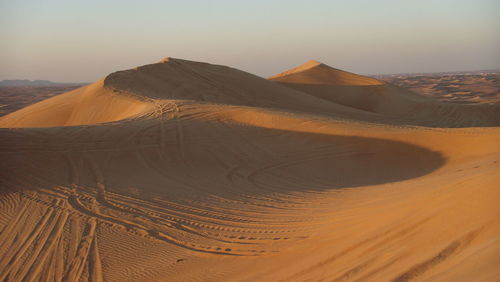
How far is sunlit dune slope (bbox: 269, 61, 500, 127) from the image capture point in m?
21.8

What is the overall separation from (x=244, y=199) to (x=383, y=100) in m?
20.8

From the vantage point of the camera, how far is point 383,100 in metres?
25.1

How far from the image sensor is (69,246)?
4.97m

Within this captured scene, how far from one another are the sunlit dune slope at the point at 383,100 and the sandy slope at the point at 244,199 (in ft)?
39.1

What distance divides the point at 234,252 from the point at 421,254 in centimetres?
227

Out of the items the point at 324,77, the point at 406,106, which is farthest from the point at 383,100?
the point at 324,77

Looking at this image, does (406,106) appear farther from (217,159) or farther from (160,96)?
(217,159)

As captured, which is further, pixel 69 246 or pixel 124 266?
pixel 69 246

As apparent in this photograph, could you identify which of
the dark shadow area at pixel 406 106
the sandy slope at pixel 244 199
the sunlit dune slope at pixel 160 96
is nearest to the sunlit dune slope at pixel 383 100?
the dark shadow area at pixel 406 106

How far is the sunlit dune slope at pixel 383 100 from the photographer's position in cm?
2175

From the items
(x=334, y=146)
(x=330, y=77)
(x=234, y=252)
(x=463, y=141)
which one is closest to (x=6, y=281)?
(x=234, y=252)

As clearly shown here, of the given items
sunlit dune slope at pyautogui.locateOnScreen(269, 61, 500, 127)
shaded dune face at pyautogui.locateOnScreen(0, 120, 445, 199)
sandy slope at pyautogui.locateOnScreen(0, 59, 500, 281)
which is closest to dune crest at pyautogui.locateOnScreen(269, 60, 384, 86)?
sunlit dune slope at pyautogui.locateOnScreen(269, 61, 500, 127)

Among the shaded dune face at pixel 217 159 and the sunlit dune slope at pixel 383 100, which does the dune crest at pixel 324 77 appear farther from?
the shaded dune face at pixel 217 159

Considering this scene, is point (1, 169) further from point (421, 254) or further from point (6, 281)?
point (421, 254)
